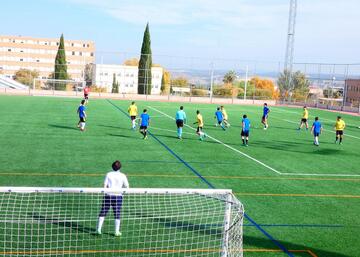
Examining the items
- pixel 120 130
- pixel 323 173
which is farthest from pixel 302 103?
pixel 323 173

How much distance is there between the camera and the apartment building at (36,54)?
143 metres

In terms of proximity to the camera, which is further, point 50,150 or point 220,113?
point 220,113

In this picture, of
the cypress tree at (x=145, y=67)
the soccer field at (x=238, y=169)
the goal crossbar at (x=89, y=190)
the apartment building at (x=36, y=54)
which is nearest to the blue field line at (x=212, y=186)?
the soccer field at (x=238, y=169)

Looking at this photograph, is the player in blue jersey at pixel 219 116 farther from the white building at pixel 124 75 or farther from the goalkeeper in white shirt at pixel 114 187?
the white building at pixel 124 75

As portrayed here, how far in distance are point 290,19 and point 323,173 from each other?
65064 millimetres

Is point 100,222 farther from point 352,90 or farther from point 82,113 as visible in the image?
point 352,90

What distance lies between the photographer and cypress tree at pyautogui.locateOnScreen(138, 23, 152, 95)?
210ft

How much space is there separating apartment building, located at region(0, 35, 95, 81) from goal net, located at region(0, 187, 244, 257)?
435 ft

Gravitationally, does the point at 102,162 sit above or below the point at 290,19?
below

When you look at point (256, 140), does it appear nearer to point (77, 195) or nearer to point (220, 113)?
point (220, 113)

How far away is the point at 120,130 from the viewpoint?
2762 cm

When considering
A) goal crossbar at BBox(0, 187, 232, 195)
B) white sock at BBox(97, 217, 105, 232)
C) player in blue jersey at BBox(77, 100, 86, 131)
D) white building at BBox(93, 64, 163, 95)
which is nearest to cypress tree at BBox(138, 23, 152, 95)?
white building at BBox(93, 64, 163, 95)

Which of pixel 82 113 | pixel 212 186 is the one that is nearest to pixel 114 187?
pixel 212 186

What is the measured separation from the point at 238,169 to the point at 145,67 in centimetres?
4976
